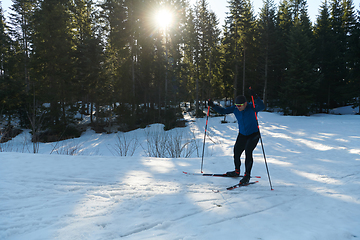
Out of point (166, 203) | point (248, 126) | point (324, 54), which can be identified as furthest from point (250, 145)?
point (324, 54)

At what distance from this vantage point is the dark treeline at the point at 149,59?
21906 mm

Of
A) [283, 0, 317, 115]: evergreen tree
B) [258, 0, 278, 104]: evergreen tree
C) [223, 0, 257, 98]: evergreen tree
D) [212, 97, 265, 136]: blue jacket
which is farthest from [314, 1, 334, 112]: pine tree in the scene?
[212, 97, 265, 136]: blue jacket

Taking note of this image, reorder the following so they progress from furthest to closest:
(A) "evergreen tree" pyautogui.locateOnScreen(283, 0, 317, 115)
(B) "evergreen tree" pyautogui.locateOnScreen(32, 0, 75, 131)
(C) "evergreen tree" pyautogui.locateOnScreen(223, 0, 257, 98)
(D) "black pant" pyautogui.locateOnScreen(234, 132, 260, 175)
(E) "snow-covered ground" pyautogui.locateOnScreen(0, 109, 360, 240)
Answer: (C) "evergreen tree" pyautogui.locateOnScreen(223, 0, 257, 98) < (A) "evergreen tree" pyautogui.locateOnScreen(283, 0, 317, 115) < (B) "evergreen tree" pyautogui.locateOnScreen(32, 0, 75, 131) < (D) "black pant" pyautogui.locateOnScreen(234, 132, 260, 175) < (E) "snow-covered ground" pyautogui.locateOnScreen(0, 109, 360, 240)

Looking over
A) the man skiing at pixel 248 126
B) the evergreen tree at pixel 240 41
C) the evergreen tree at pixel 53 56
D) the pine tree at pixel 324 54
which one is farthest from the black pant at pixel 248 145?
the pine tree at pixel 324 54

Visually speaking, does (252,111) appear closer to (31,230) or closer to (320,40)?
(31,230)

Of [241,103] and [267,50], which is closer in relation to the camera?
[241,103]

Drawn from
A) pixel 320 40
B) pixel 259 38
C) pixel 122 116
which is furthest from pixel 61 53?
pixel 320 40

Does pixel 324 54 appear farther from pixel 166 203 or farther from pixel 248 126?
pixel 166 203

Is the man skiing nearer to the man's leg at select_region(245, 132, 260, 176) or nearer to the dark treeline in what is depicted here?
the man's leg at select_region(245, 132, 260, 176)

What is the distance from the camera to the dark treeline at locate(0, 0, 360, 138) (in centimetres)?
2191

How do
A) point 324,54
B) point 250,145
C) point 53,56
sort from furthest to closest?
point 324,54, point 53,56, point 250,145

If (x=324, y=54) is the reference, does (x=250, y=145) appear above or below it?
below

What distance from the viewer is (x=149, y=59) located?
27594 mm

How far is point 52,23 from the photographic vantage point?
69.7 ft
